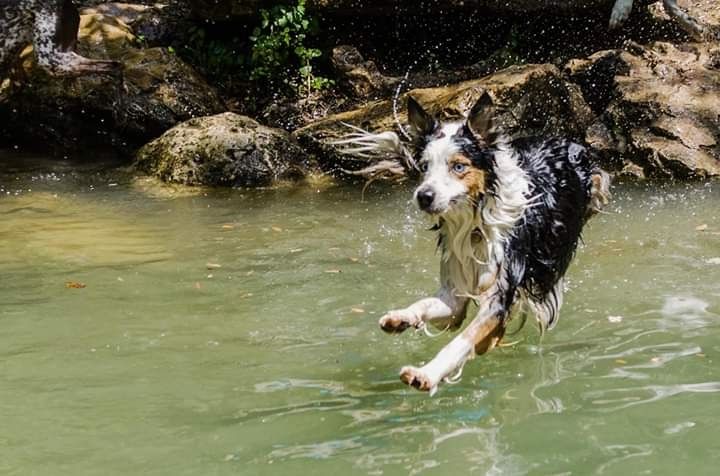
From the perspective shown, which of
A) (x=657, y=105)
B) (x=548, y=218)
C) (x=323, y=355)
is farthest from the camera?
(x=657, y=105)

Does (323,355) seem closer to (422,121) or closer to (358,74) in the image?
(422,121)

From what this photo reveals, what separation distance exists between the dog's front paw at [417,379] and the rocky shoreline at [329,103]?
4672mm

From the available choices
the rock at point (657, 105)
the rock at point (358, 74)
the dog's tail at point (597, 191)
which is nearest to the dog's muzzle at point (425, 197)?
the dog's tail at point (597, 191)

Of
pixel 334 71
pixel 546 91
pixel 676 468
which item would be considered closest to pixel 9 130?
pixel 334 71

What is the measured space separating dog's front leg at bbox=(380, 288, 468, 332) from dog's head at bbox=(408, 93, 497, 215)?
1.63ft

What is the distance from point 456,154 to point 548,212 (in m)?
0.83

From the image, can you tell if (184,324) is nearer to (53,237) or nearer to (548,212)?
(548,212)

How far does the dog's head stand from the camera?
14.0 ft

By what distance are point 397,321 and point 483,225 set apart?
615mm

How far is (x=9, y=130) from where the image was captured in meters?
11.8

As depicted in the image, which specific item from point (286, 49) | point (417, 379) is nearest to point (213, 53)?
point (286, 49)

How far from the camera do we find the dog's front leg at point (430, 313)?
4.38 meters

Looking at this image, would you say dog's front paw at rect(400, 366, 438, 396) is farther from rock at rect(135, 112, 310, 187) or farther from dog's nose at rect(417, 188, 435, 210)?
rock at rect(135, 112, 310, 187)

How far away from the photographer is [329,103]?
1138 centimetres
